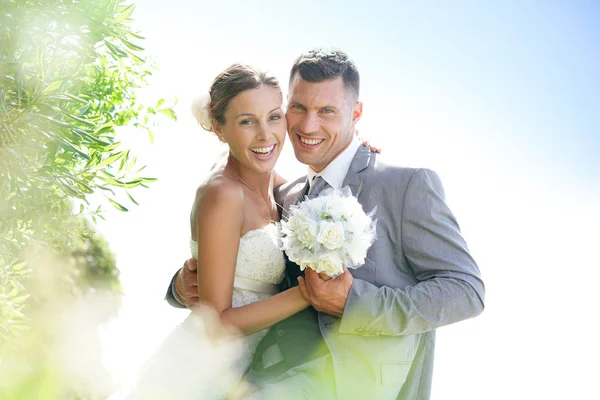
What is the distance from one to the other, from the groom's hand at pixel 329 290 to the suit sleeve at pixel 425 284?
4 centimetres

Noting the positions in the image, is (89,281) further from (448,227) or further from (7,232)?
(448,227)

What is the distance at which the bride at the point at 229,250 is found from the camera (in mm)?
3852

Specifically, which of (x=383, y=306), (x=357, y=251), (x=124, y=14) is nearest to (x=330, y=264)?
(x=357, y=251)

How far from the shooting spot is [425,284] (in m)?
3.67

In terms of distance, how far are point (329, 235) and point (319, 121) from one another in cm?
123

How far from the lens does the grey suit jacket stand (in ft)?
11.9

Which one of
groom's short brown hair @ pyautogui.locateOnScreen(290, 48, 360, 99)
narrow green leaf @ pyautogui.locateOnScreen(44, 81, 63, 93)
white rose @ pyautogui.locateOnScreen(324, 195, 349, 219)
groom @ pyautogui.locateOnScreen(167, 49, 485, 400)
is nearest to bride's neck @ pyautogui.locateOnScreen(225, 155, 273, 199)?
groom @ pyautogui.locateOnScreen(167, 49, 485, 400)

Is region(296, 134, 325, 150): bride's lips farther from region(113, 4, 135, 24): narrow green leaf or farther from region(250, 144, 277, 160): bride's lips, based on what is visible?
region(113, 4, 135, 24): narrow green leaf

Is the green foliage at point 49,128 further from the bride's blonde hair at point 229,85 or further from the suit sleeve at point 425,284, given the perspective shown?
the suit sleeve at point 425,284

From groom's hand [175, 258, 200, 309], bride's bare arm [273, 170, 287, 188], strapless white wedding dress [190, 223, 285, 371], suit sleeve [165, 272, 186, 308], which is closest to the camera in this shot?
strapless white wedding dress [190, 223, 285, 371]

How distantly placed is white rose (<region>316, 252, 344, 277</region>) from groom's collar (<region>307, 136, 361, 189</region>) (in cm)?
92

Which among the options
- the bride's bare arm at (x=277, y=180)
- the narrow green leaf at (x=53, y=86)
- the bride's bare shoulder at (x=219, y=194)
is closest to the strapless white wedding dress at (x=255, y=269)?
the bride's bare shoulder at (x=219, y=194)

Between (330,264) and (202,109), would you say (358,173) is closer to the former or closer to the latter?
(330,264)

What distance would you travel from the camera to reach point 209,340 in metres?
3.93
